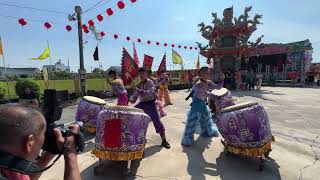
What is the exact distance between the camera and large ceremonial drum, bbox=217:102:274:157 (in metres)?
4.93

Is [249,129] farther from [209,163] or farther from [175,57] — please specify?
[175,57]

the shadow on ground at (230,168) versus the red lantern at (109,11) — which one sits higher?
the red lantern at (109,11)

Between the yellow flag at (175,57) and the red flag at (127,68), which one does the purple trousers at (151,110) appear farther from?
the yellow flag at (175,57)

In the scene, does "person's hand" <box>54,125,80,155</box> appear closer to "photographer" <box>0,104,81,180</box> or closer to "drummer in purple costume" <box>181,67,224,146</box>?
"photographer" <box>0,104,81,180</box>

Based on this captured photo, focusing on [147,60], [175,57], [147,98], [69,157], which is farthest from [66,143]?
[175,57]

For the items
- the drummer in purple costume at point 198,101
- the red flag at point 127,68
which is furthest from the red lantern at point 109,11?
the drummer in purple costume at point 198,101

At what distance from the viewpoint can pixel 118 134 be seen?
470cm

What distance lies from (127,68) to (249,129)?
894 centimetres

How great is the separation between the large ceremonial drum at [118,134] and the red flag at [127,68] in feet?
27.9

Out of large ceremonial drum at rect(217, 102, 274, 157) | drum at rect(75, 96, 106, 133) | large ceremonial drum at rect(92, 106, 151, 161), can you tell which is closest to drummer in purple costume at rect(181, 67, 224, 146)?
large ceremonial drum at rect(217, 102, 274, 157)

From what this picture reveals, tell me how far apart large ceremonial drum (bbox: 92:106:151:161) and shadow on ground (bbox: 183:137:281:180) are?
1108mm

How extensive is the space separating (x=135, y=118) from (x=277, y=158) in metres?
2.74

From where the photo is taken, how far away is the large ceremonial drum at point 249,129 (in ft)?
16.2

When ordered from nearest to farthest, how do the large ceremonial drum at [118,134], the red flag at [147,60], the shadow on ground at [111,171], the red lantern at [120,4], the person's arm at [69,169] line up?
1. the person's arm at [69,169]
2. the large ceremonial drum at [118,134]
3. the shadow on ground at [111,171]
4. the red lantern at [120,4]
5. the red flag at [147,60]
